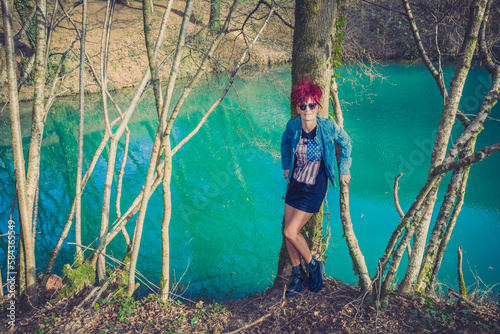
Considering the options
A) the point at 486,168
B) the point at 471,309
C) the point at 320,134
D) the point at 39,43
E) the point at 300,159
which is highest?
the point at 39,43

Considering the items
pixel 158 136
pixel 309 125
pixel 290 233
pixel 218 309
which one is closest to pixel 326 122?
A: pixel 309 125

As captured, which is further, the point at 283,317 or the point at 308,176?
the point at 283,317

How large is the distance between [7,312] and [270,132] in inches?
311

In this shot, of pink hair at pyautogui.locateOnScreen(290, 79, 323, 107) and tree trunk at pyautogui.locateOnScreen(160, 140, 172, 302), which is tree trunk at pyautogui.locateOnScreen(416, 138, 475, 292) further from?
tree trunk at pyautogui.locateOnScreen(160, 140, 172, 302)

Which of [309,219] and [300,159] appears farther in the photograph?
[309,219]

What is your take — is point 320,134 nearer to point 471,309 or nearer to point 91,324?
point 471,309

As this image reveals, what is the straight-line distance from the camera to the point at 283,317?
2.79 metres

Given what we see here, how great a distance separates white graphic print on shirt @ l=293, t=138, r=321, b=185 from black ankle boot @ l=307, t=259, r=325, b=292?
0.84m

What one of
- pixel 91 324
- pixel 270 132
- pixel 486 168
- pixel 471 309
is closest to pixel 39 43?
pixel 91 324

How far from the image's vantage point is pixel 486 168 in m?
7.32

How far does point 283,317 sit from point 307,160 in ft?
4.47

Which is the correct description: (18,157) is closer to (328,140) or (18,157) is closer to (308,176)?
(308,176)

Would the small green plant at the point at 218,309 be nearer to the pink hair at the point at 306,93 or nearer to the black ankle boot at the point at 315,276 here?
the black ankle boot at the point at 315,276

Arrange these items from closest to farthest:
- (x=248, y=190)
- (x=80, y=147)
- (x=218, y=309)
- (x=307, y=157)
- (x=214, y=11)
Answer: (x=307, y=157), (x=218, y=309), (x=80, y=147), (x=214, y=11), (x=248, y=190)
